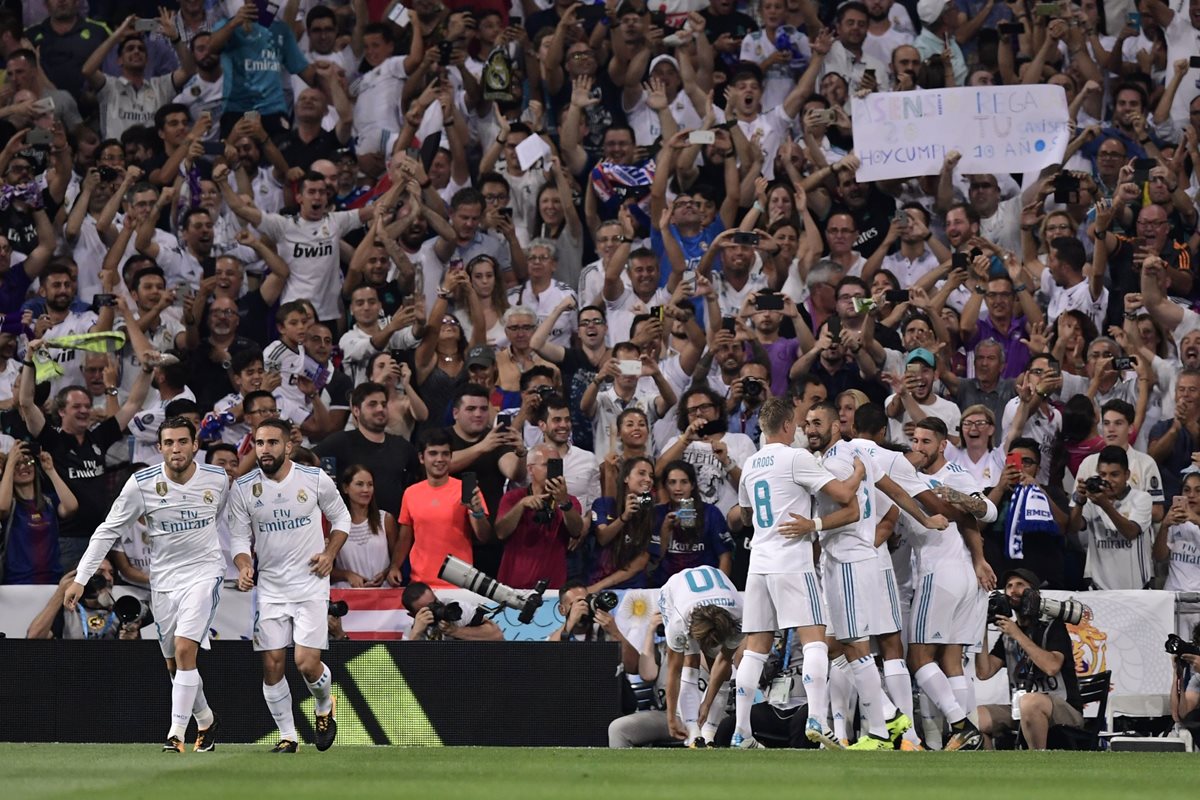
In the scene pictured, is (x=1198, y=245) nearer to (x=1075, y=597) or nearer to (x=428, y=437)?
(x=1075, y=597)

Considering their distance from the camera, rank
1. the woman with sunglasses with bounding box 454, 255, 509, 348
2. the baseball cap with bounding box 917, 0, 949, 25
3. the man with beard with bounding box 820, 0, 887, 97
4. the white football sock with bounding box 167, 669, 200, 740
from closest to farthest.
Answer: the white football sock with bounding box 167, 669, 200, 740 < the woman with sunglasses with bounding box 454, 255, 509, 348 < the man with beard with bounding box 820, 0, 887, 97 < the baseball cap with bounding box 917, 0, 949, 25

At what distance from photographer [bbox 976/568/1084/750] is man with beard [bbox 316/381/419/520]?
17.0 feet

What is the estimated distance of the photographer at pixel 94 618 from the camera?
14807mm

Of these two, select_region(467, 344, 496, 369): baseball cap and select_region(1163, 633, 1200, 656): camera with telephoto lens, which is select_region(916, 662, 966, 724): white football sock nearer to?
select_region(1163, 633, 1200, 656): camera with telephoto lens

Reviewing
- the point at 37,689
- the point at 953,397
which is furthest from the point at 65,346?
the point at 953,397

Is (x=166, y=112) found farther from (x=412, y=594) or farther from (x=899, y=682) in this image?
(x=899, y=682)

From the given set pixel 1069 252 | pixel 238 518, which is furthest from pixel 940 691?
pixel 1069 252

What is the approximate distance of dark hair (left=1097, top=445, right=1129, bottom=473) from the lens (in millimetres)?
15172

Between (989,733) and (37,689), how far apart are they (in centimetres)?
742

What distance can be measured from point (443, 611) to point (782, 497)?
315cm

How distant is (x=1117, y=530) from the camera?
15.2 metres

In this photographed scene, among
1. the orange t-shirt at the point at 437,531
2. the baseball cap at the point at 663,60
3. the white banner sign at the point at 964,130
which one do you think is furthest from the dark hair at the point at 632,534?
the baseball cap at the point at 663,60

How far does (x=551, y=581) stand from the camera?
1522 centimetres

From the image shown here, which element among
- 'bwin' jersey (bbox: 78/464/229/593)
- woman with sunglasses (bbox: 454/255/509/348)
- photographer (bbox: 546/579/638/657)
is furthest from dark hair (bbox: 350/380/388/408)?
'bwin' jersey (bbox: 78/464/229/593)
